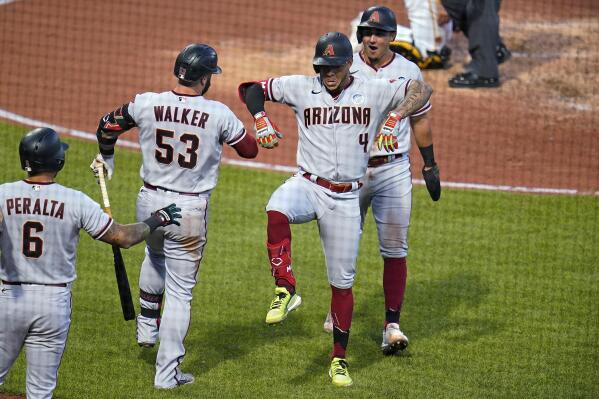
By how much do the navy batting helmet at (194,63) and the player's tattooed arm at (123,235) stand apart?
3.63 ft

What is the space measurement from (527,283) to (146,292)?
350 centimetres

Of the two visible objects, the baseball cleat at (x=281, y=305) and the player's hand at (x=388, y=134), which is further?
the player's hand at (x=388, y=134)

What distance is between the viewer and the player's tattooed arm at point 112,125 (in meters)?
6.82

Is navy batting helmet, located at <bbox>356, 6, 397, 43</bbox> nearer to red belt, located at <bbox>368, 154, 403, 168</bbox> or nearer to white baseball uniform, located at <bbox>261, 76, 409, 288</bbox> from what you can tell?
white baseball uniform, located at <bbox>261, 76, 409, 288</bbox>

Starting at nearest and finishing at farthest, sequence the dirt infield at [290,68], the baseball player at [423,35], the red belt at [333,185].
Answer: the red belt at [333,185]
the dirt infield at [290,68]
the baseball player at [423,35]

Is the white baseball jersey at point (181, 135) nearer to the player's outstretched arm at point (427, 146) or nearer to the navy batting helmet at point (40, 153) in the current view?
the navy batting helmet at point (40, 153)

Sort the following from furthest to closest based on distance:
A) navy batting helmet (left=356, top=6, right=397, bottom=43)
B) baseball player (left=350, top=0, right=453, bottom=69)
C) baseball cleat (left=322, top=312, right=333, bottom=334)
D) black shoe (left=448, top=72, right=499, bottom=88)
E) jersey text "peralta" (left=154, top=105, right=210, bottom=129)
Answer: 1. baseball player (left=350, top=0, right=453, bottom=69)
2. black shoe (left=448, top=72, right=499, bottom=88)
3. baseball cleat (left=322, top=312, right=333, bottom=334)
4. navy batting helmet (left=356, top=6, right=397, bottom=43)
5. jersey text "peralta" (left=154, top=105, right=210, bottom=129)

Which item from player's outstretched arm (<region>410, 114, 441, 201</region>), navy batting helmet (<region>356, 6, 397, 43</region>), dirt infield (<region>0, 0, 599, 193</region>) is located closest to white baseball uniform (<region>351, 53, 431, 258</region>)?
player's outstretched arm (<region>410, 114, 441, 201</region>)

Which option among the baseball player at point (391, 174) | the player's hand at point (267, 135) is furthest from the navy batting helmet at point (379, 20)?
the player's hand at point (267, 135)

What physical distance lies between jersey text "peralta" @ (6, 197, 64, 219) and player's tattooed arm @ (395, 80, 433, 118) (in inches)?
95.4

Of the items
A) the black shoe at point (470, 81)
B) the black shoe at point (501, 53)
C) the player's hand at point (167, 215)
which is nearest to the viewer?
the player's hand at point (167, 215)

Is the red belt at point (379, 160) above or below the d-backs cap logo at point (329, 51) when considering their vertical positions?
below

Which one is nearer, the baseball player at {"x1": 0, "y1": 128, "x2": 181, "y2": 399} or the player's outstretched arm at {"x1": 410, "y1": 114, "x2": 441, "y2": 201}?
the baseball player at {"x1": 0, "y1": 128, "x2": 181, "y2": 399}

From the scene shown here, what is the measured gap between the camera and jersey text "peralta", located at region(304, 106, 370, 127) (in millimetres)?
6863
